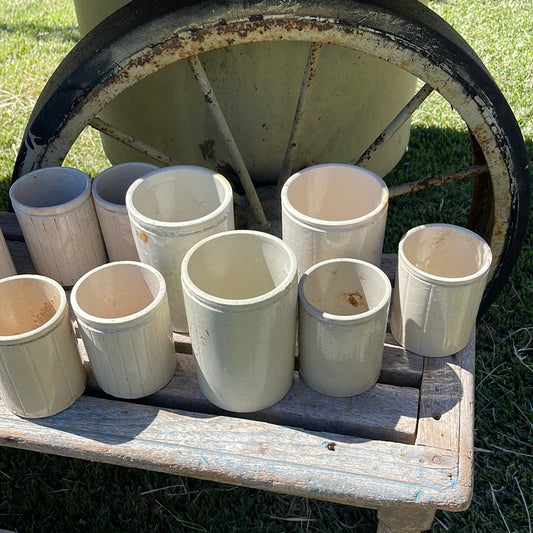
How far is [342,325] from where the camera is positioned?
125 cm

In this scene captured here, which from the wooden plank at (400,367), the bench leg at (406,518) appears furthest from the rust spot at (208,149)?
the bench leg at (406,518)

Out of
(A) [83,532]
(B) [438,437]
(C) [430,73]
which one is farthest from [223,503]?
(C) [430,73]

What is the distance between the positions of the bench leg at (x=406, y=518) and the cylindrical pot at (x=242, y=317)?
0.97ft

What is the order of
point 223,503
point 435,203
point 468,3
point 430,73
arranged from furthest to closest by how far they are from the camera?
point 468,3 → point 435,203 → point 223,503 → point 430,73

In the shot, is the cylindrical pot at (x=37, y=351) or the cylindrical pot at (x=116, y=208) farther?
the cylindrical pot at (x=116, y=208)

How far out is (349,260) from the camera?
1.36m

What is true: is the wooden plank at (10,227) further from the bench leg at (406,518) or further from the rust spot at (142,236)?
the bench leg at (406,518)

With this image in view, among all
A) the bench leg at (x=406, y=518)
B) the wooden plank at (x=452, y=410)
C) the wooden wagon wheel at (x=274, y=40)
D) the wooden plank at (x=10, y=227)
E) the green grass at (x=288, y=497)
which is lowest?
the green grass at (x=288, y=497)

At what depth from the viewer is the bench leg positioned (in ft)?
4.17

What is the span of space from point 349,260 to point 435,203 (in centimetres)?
141

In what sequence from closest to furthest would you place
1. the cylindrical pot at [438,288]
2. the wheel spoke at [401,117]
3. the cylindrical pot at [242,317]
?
the cylindrical pot at [242,317]
the cylindrical pot at [438,288]
the wheel spoke at [401,117]

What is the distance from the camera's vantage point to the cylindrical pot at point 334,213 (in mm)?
1375

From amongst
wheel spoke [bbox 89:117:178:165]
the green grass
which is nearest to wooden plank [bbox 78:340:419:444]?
the green grass

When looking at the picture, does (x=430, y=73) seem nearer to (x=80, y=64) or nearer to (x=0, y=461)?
(x=80, y=64)
